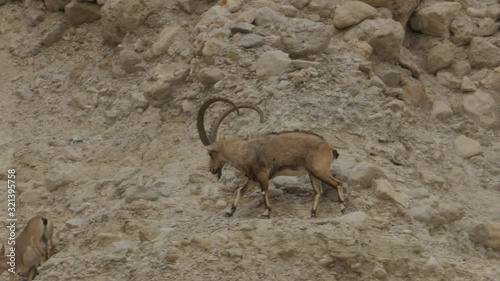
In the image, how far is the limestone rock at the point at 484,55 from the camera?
14.3 metres

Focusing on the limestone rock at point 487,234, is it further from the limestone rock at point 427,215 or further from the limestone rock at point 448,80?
the limestone rock at point 448,80

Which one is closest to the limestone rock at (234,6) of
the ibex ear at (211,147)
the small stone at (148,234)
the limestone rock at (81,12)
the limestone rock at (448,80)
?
the limestone rock at (81,12)

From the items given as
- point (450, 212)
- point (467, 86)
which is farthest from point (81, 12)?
point (450, 212)

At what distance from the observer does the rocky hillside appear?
1043 cm

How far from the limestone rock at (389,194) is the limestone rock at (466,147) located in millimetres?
2190

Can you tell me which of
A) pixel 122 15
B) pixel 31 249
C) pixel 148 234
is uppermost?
pixel 122 15

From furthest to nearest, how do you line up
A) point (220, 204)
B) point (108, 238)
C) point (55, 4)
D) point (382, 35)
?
point (55, 4) → point (382, 35) → point (220, 204) → point (108, 238)

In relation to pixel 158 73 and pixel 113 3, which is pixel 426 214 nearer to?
pixel 158 73

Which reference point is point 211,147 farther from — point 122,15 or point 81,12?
point 81,12

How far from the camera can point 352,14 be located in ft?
46.0

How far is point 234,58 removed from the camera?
13445 millimetres

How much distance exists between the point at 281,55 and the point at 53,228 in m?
3.49

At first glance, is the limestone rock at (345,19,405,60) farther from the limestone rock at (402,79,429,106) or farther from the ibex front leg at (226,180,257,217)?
the ibex front leg at (226,180,257,217)

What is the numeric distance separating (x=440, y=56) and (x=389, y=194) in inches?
154
